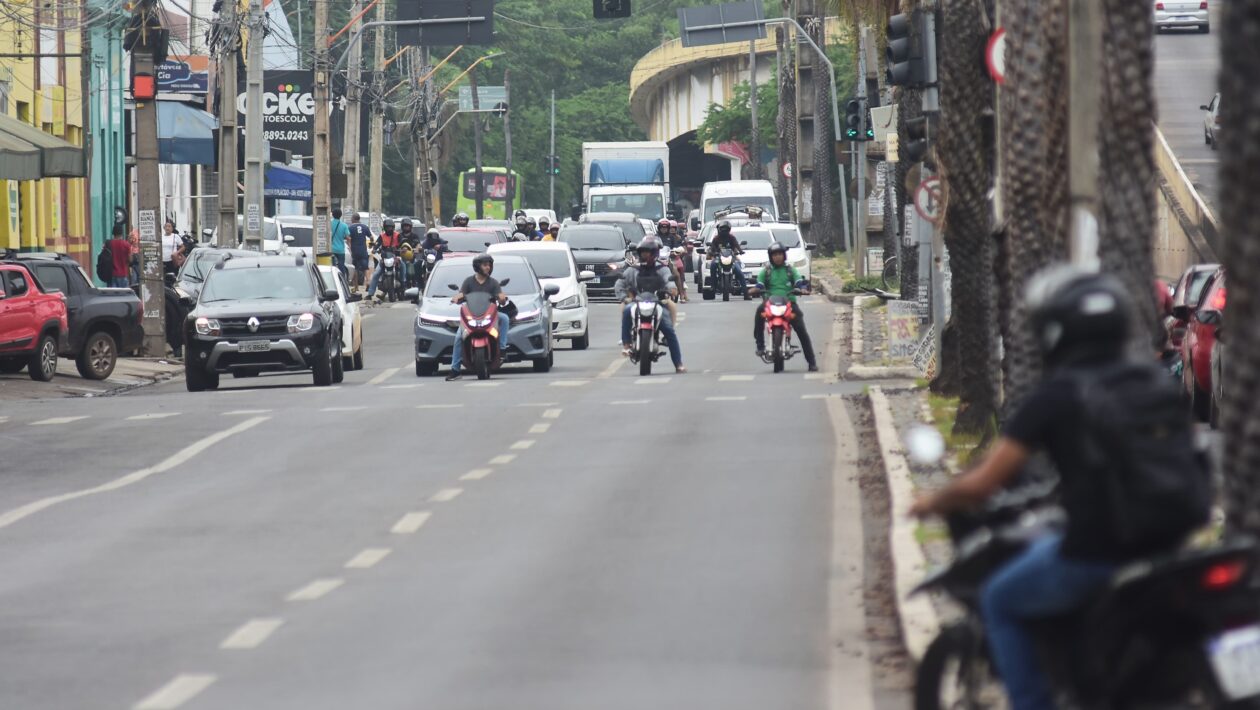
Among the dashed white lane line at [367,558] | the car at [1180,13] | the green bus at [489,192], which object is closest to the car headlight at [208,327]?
the dashed white lane line at [367,558]

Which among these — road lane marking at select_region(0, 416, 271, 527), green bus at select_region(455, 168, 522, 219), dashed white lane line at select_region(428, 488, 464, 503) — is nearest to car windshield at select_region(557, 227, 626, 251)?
road lane marking at select_region(0, 416, 271, 527)

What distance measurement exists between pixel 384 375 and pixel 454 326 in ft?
5.33

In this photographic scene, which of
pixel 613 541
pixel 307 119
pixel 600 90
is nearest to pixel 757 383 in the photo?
pixel 613 541

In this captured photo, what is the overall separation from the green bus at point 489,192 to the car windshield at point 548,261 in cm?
7154

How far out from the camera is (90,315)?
31188 mm

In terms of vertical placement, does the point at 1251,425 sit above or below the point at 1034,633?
above

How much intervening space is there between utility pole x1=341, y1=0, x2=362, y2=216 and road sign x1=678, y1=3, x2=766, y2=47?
849cm

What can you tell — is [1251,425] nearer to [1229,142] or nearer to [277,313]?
[1229,142]

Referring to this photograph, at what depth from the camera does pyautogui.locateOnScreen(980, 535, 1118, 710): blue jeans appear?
639 centimetres

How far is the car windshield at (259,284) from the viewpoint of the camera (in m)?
29.5

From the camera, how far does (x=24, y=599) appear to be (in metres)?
11.9

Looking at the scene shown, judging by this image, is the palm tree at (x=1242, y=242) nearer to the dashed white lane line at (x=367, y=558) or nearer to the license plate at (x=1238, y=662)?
the license plate at (x=1238, y=662)

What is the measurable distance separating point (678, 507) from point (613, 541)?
5.38 feet

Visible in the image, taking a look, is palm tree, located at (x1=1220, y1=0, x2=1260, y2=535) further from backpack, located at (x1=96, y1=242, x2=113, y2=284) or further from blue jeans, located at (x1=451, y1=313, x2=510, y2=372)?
backpack, located at (x1=96, y1=242, x2=113, y2=284)
